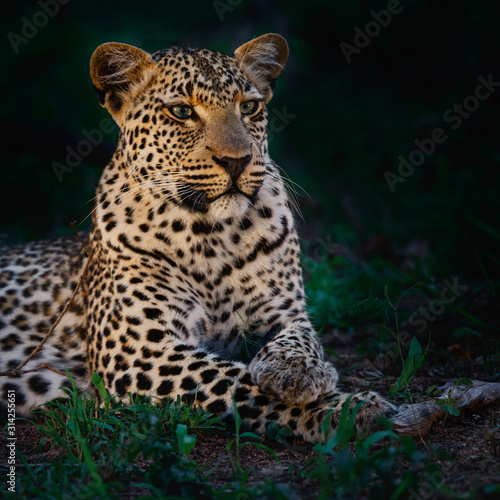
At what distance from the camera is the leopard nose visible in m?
4.16

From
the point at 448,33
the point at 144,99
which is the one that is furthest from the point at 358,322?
the point at 448,33

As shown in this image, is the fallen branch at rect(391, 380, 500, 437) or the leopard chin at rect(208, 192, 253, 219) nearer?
the fallen branch at rect(391, 380, 500, 437)

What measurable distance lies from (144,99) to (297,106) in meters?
6.13

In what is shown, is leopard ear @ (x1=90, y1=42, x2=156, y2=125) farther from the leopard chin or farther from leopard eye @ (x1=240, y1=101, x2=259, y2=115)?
the leopard chin

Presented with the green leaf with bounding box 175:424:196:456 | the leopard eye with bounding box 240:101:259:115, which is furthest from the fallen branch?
the leopard eye with bounding box 240:101:259:115

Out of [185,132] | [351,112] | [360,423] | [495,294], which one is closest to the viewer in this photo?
[360,423]

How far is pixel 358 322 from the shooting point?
602 centimetres

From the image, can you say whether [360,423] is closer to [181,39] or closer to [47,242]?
[47,242]

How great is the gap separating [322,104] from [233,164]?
22.0 ft

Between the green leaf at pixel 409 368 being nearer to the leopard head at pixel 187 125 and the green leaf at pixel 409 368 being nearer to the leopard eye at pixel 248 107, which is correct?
the leopard head at pixel 187 125

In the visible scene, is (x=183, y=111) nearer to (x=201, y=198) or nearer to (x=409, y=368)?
(x=201, y=198)

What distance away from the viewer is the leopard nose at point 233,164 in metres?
4.16

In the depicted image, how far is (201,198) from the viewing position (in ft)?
14.2

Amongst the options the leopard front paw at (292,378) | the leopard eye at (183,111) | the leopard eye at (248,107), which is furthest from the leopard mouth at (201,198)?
the leopard front paw at (292,378)
